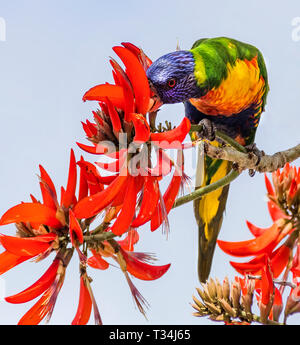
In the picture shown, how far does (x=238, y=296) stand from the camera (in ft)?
1.92

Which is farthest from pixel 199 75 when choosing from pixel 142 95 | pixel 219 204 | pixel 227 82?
pixel 219 204

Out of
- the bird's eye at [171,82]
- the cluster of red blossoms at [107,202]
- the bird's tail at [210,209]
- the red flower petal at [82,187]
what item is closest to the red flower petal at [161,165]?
the cluster of red blossoms at [107,202]

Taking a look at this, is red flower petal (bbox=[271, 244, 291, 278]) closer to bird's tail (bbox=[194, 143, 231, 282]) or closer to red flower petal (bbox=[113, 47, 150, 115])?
red flower petal (bbox=[113, 47, 150, 115])

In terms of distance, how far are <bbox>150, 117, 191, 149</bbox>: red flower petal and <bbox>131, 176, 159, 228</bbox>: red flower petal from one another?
0.06 meters

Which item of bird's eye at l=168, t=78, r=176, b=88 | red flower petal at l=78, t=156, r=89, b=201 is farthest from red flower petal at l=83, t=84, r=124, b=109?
bird's eye at l=168, t=78, r=176, b=88

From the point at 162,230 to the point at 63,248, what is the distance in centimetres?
15

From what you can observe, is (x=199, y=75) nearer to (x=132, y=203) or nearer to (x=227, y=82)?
(x=227, y=82)

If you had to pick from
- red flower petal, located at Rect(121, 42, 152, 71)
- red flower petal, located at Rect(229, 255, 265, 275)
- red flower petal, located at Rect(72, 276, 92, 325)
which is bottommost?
red flower petal, located at Rect(72, 276, 92, 325)

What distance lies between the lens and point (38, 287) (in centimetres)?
64

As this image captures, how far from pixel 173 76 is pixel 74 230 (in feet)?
1.48

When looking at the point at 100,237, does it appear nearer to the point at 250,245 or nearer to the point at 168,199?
the point at 168,199

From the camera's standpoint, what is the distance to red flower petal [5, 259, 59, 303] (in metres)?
0.62

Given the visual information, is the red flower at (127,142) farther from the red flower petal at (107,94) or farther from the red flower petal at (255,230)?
the red flower petal at (255,230)

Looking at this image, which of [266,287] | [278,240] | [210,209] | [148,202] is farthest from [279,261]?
[210,209]
